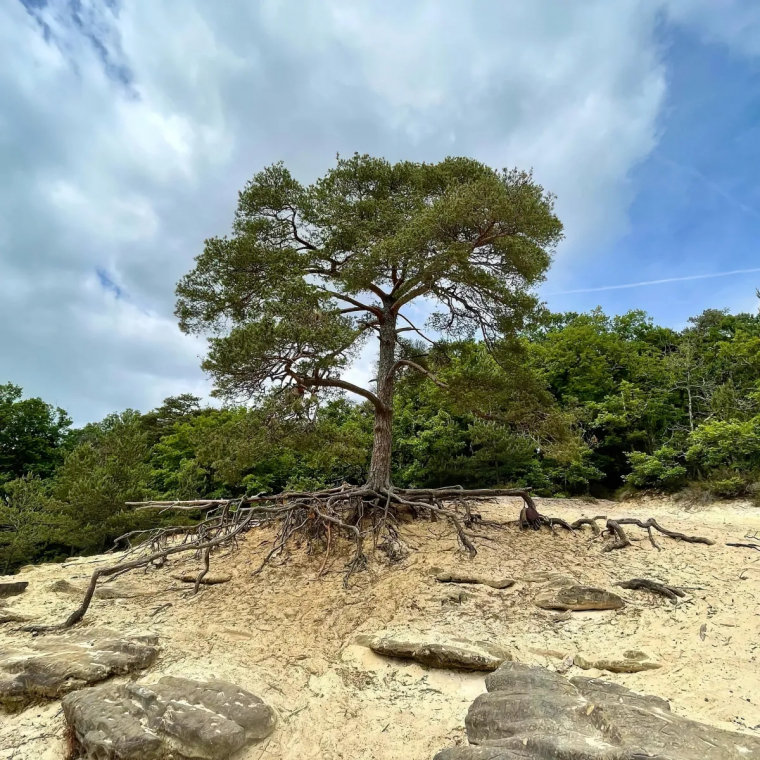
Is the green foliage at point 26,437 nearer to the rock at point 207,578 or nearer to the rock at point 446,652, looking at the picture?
the rock at point 207,578

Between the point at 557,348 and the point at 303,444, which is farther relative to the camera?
the point at 557,348

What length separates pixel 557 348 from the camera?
2120cm

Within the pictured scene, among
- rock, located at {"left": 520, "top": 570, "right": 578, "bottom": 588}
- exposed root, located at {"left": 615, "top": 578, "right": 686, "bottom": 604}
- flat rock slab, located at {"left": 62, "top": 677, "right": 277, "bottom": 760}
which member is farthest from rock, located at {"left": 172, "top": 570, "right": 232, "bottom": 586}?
exposed root, located at {"left": 615, "top": 578, "right": 686, "bottom": 604}

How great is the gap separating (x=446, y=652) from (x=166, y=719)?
225 cm

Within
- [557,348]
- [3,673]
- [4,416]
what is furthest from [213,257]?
[4,416]

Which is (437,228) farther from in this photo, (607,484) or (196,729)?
(607,484)

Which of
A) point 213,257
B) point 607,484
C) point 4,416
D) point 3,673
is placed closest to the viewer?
point 3,673

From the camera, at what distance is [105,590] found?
19.6 ft

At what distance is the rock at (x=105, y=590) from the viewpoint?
587 centimetres

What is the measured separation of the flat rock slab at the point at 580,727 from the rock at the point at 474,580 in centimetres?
211

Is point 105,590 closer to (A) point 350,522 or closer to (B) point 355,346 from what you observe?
(A) point 350,522

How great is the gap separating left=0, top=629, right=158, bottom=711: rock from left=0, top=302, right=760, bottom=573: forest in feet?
9.45

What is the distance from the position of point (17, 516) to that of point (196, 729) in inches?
540

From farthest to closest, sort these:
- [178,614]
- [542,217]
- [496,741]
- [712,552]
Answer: [542,217] < [712,552] < [178,614] < [496,741]
